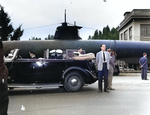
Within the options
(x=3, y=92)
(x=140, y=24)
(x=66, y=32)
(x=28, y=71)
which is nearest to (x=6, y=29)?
(x=66, y=32)

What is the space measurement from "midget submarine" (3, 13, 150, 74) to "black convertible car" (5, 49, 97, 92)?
39.3 ft

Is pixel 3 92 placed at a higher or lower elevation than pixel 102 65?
lower

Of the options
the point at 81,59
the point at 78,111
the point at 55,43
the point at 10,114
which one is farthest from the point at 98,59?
the point at 55,43

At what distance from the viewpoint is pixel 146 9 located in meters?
41.9

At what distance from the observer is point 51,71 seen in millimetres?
8836

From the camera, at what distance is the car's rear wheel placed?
29.3ft

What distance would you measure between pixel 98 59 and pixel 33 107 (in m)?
3.90

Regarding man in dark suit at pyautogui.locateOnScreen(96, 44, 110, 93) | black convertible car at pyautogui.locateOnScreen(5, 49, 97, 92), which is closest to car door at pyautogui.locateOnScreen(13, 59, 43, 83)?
black convertible car at pyautogui.locateOnScreen(5, 49, 97, 92)

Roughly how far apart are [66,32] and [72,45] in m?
1.36

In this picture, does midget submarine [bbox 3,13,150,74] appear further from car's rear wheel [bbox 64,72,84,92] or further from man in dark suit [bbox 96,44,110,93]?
car's rear wheel [bbox 64,72,84,92]

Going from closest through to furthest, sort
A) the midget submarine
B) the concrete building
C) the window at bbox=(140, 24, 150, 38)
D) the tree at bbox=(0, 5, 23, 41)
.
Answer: the midget submarine
the tree at bbox=(0, 5, 23, 41)
the concrete building
the window at bbox=(140, 24, 150, 38)

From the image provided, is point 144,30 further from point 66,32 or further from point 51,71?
point 51,71

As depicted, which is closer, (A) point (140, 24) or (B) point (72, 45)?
(B) point (72, 45)

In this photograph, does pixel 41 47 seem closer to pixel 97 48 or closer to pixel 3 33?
pixel 97 48
